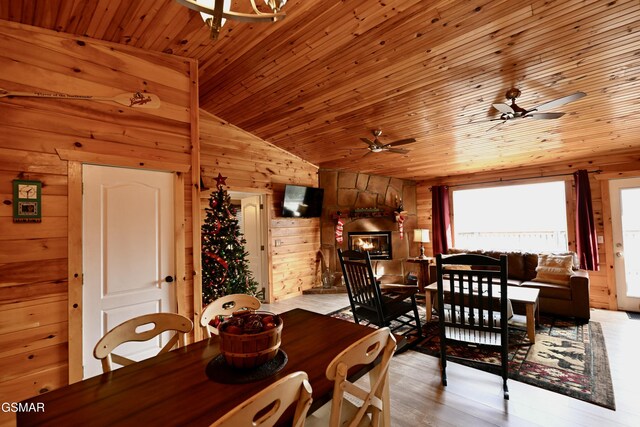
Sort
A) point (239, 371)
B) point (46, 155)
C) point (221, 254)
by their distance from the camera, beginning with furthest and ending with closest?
point (221, 254) < point (46, 155) < point (239, 371)

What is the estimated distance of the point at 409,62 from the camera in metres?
2.84

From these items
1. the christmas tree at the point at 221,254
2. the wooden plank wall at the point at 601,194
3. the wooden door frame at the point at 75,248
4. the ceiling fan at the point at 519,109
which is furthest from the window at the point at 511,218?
the wooden door frame at the point at 75,248

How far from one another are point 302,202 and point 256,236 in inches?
43.7

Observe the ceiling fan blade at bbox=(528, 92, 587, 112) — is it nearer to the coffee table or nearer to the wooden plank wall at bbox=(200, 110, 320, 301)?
the coffee table

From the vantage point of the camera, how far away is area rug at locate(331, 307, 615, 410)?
2.37 metres

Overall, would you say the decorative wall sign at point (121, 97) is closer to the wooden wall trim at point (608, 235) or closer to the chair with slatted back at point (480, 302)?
the chair with slatted back at point (480, 302)

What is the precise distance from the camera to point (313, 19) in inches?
96.1

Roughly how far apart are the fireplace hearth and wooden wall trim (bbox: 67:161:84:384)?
4783 millimetres

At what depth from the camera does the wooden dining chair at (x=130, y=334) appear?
1.48 m

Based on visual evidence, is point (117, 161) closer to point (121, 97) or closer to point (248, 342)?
point (121, 97)

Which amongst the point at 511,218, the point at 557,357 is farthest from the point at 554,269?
the point at 511,218

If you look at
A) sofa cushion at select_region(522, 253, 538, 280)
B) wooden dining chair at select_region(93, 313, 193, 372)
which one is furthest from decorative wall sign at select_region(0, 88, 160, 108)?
sofa cushion at select_region(522, 253, 538, 280)

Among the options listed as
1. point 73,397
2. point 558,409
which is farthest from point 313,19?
point 558,409

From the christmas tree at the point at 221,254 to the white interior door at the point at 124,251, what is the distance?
703 millimetres
